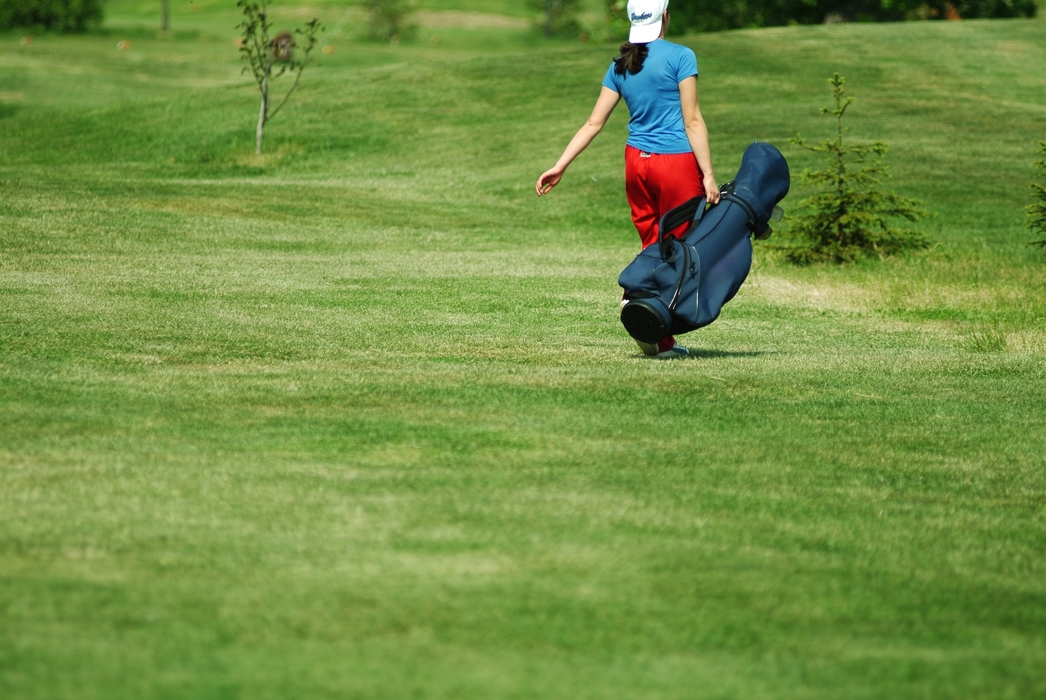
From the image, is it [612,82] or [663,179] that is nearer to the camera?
[663,179]

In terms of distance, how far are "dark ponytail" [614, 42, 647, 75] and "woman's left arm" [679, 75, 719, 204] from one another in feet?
1.01

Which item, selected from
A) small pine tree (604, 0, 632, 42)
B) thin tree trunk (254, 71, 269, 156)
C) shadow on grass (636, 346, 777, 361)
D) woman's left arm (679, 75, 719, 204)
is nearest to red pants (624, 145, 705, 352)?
woman's left arm (679, 75, 719, 204)

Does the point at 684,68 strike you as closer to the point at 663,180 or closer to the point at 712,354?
the point at 663,180

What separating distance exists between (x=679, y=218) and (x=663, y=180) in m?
0.34

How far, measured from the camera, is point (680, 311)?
7.96 meters

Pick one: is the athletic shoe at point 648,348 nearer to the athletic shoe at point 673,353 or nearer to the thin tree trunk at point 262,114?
the athletic shoe at point 673,353

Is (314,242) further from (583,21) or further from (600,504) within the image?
(583,21)

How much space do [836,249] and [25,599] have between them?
13.1 metres

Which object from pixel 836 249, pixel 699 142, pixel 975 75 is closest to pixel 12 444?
pixel 699 142

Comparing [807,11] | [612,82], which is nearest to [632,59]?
[612,82]

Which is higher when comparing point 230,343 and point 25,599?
point 25,599

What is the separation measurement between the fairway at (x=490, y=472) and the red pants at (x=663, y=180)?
3.32ft

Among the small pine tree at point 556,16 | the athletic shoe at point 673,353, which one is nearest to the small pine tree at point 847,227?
the athletic shoe at point 673,353

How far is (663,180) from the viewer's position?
8375 millimetres
